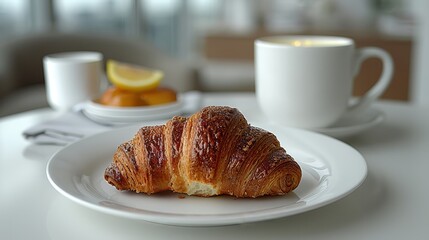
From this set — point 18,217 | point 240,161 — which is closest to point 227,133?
point 240,161

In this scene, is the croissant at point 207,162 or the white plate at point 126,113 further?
the white plate at point 126,113

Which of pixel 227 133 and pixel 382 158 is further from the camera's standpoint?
pixel 382 158

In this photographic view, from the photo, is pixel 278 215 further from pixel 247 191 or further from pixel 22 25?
pixel 22 25

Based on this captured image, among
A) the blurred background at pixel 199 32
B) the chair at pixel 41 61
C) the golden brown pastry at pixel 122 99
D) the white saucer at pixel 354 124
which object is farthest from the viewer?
the blurred background at pixel 199 32

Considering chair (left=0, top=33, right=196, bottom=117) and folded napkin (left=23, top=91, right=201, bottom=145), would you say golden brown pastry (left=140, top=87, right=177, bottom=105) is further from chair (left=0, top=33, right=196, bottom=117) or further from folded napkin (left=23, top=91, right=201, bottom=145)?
chair (left=0, top=33, right=196, bottom=117)

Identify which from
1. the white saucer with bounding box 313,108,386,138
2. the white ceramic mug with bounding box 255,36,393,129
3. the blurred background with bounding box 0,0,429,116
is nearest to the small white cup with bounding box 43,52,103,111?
the white ceramic mug with bounding box 255,36,393,129

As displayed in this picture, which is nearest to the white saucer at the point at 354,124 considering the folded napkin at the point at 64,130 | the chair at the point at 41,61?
the folded napkin at the point at 64,130

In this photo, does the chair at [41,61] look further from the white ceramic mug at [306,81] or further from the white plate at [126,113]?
the white ceramic mug at [306,81]

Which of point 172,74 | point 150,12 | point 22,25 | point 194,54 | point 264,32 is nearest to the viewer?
point 172,74
